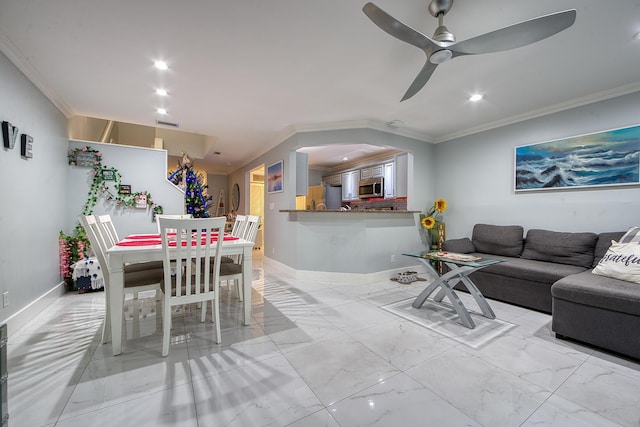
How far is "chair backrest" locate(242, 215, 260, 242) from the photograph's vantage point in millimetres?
2868

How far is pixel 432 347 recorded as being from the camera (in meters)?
2.00

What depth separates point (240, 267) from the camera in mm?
2508

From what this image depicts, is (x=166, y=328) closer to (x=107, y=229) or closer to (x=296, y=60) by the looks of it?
(x=107, y=229)

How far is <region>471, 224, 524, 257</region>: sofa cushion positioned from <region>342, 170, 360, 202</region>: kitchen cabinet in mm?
3051

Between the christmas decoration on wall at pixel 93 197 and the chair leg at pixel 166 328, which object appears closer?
the chair leg at pixel 166 328

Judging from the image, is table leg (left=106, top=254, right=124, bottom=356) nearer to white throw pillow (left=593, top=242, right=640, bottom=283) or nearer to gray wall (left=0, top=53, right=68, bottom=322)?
gray wall (left=0, top=53, right=68, bottom=322)

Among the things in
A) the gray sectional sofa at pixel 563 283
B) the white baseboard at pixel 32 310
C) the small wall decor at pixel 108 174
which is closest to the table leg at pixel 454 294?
the gray sectional sofa at pixel 563 283

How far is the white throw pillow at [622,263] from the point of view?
2121mm

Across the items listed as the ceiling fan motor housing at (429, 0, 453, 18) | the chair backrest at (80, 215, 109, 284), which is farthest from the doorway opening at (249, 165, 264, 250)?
the ceiling fan motor housing at (429, 0, 453, 18)

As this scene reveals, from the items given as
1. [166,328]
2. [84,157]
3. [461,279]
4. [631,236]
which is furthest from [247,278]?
[631,236]

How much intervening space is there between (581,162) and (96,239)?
16.0 ft

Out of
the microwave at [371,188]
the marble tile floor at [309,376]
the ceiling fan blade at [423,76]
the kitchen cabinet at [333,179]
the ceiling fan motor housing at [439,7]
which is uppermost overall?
the ceiling fan motor housing at [439,7]

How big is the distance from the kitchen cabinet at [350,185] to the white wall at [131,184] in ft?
12.6

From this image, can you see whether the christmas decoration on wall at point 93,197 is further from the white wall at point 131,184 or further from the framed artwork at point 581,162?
the framed artwork at point 581,162
